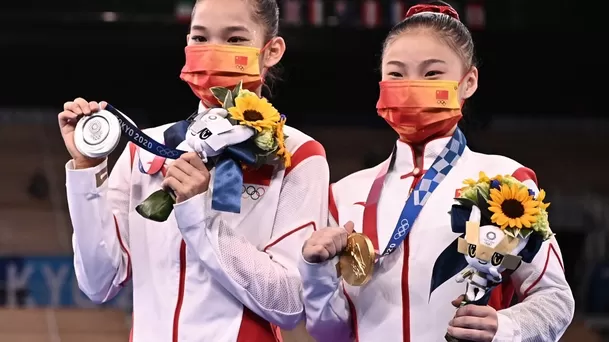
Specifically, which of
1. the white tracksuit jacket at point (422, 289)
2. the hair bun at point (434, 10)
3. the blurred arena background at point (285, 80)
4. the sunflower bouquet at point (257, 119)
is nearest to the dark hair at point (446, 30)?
the hair bun at point (434, 10)

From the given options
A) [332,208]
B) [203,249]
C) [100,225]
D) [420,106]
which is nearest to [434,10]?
[420,106]

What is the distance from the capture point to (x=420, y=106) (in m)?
2.55

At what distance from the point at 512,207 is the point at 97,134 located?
2.96ft

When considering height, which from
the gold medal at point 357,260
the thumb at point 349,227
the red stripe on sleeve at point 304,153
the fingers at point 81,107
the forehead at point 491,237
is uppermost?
the fingers at point 81,107

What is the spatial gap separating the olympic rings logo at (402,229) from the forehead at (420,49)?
40 cm

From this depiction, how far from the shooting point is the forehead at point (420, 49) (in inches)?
102

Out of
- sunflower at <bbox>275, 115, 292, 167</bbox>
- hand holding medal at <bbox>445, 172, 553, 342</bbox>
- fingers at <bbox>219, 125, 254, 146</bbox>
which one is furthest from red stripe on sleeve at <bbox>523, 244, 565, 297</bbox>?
fingers at <bbox>219, 125, 254, 146</bbox>

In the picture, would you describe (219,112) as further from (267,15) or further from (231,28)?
(267,15)

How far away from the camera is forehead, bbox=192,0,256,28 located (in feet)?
8.43

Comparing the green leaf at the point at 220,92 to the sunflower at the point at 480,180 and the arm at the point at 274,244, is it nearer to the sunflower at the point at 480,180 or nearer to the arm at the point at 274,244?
the arm at the point at 274,244

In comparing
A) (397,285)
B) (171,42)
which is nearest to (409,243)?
(397,285)

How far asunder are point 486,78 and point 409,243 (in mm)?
4966

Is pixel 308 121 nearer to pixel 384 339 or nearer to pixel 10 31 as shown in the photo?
pixel 10 31

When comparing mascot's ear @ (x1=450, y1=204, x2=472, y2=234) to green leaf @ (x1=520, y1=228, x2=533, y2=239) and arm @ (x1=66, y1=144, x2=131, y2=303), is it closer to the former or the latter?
green leaf @ (x1=520, y1=228, x2=533, y2=239)
